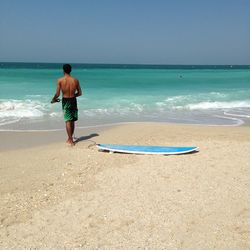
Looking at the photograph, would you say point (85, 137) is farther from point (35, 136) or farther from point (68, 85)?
point (68, 85)

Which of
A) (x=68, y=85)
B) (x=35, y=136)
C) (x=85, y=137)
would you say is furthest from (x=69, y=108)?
(x=35, y=136)

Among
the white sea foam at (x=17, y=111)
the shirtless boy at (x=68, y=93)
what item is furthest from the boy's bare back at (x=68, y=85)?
the white sea foam at (x=17, y=111)

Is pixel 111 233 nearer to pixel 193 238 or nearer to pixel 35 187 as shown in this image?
→ pixel 193 238

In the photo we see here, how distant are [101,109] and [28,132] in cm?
444

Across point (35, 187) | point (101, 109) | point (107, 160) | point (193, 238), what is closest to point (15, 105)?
point (101, 109)

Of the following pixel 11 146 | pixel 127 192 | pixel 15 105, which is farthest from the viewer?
pixel 15 105

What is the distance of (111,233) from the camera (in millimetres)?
3354

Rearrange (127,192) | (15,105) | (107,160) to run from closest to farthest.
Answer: (127,192) → (107,160) → (15,105)

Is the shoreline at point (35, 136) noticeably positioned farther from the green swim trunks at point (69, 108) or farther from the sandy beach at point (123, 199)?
the green swim trunks at point (69, 108)

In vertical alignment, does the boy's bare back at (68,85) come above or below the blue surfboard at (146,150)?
above

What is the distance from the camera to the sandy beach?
3.28 m

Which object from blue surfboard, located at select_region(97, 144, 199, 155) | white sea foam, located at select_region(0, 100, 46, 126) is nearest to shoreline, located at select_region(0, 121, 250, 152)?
white sea foam, located at select_region(0, 100, 46, 126)

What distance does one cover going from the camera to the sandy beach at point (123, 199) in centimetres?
328

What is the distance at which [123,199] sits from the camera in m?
4.08
